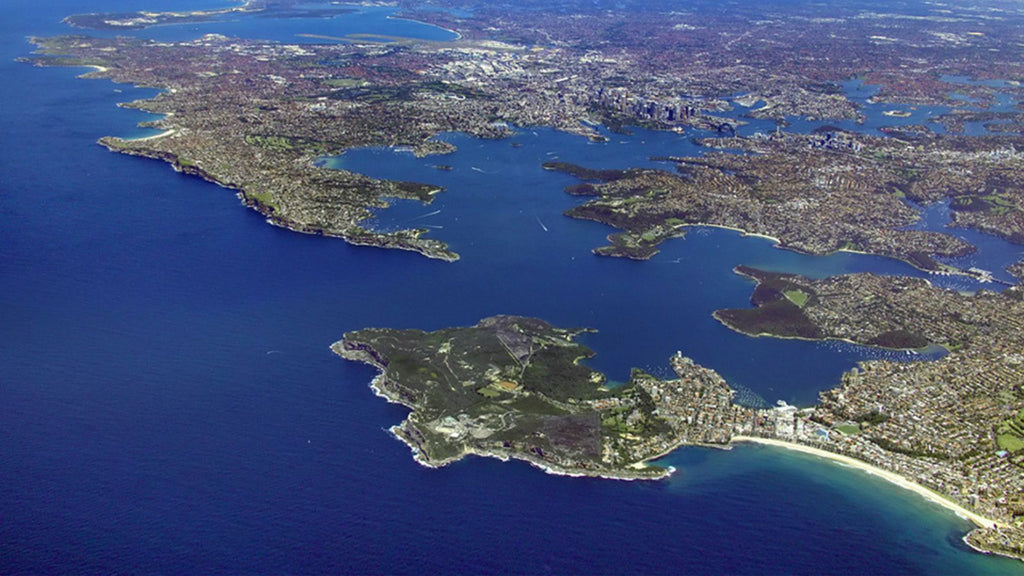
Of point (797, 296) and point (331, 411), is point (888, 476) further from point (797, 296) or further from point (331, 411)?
point (331, 411)

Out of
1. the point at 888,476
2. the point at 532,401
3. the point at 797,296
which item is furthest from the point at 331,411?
the point at 797,296

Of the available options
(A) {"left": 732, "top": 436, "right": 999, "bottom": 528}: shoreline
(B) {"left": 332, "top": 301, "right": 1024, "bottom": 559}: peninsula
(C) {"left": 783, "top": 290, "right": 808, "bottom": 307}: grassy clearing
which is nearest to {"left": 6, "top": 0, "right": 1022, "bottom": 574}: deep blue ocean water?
(A) {"left": 732, "top": 436, "right": 999, "bottom": 528}: shoreline

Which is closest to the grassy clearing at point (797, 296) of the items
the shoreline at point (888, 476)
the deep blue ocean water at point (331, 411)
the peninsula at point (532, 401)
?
the deep blue ocean water at point (331, 411)

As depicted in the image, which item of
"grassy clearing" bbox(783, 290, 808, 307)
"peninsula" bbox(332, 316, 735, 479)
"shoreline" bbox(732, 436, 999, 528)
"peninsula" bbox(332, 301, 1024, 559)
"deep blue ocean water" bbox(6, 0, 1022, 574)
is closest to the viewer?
"deep blue ocean water" bbox(6, 0, 1022, 574)

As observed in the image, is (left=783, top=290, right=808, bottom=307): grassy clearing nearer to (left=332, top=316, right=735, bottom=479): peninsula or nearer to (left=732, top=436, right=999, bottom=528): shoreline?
(left=332, top=316, right=735, bottom=479): peninsula

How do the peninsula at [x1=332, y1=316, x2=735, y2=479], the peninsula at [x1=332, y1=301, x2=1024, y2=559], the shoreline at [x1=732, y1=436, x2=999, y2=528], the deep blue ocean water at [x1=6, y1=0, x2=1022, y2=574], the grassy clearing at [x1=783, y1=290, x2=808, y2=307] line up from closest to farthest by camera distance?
the deep blue ocean water at [x1=6, y1=0, x2=1022, y2=574]
the shoreline at [x1=732, y1=436, x2=999, y2=528]
the peninsula at [x1=332, y1=301, x2=1024, y2=559]
the peninsula at [x1=332, y1=316, x2=735, y2=479]
the grassy clearing at [x1=783, y1=290, x2=808, y2=307]

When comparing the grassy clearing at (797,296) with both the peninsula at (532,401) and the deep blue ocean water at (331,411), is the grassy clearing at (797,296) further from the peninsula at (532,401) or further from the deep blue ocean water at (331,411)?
the peninsula at (532,401)
